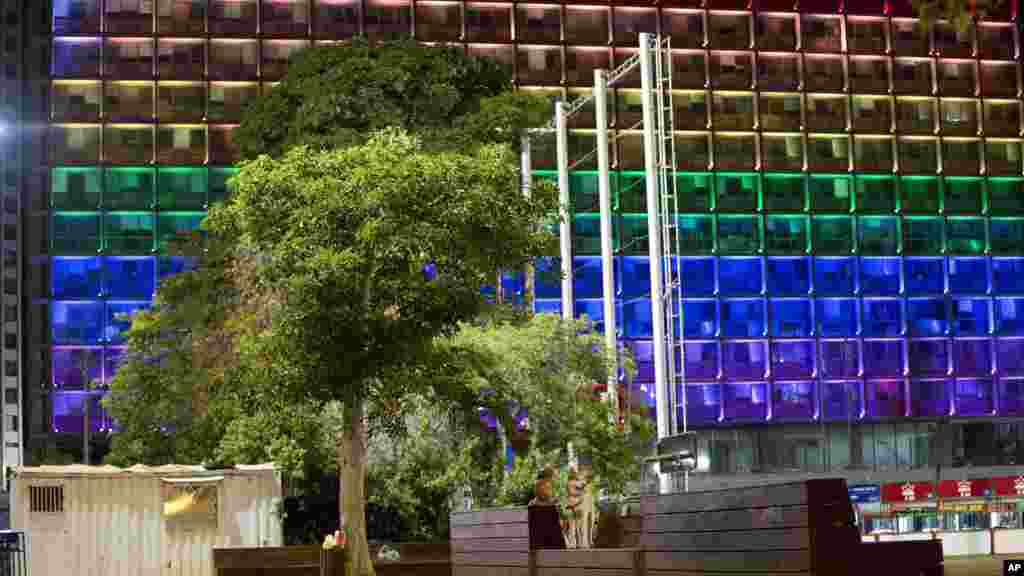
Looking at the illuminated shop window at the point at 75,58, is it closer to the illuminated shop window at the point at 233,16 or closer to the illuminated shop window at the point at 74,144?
the illuminated shop window at the point at 74,144

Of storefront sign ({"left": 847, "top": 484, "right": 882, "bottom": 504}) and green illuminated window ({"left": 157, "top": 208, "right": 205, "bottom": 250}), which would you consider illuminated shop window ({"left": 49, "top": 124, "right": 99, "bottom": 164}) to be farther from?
storefront sign ({"left": 847, "top": 484, "right": 882, "bottom": 504})

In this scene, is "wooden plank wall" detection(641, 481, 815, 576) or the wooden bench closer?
the wooden bench

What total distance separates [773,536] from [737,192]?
70.8 metres

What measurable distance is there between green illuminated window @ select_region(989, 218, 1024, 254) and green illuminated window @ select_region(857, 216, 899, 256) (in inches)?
224

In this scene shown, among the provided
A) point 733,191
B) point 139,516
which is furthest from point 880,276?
point 139,516

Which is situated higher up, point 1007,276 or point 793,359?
point 1007,276

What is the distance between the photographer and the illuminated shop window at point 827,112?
288ft

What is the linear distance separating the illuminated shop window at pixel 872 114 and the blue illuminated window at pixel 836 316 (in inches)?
352

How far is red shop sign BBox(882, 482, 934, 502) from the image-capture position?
6688 cm

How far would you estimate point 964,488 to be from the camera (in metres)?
65.1

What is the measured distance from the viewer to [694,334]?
277 feet

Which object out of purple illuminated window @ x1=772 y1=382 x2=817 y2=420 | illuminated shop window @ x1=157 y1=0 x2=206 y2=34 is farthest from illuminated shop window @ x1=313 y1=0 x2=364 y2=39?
purple illuminated window @ x1=772 y1=382 x2=817 y2=420

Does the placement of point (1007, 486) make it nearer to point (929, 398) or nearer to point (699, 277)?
point (929, 398)

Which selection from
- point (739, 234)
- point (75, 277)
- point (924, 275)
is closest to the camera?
point (75, 277)
